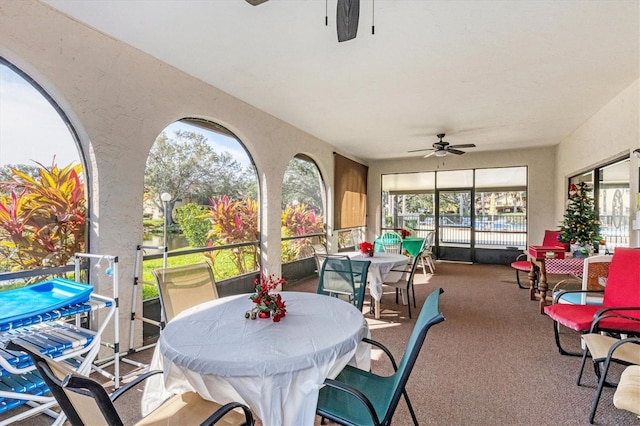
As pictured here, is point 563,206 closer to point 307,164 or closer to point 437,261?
point 437,261

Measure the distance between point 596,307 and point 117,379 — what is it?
4.04m

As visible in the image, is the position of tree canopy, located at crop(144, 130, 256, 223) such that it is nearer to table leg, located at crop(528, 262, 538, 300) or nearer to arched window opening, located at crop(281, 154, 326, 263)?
arched window opening, located at crop(281, 154, 326, 263)

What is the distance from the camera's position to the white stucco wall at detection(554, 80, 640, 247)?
3.77m

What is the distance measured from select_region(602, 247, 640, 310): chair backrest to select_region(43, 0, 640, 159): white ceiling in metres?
1.94

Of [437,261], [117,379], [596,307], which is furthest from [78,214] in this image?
[437,261]

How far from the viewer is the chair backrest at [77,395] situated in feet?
2.95

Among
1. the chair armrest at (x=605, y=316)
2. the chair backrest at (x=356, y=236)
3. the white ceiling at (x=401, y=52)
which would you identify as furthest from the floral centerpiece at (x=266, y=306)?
the chair backrest at (x=356, y=236)

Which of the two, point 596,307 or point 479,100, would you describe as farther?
point 479,100

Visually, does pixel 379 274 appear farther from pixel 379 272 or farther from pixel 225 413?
pixel 225 413

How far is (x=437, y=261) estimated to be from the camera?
28.0 ft

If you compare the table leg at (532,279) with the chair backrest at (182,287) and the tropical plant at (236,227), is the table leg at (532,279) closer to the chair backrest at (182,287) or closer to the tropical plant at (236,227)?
the tropical plant at (236,227)

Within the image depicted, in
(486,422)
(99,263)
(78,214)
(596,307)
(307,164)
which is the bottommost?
(486,422)

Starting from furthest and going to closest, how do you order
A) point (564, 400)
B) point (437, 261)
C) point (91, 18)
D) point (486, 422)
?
point (437, 261)
point (91, 18)
point (564, 400)
point (486, 422)

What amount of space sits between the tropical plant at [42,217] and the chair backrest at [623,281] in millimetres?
4690
